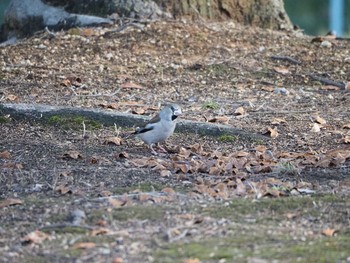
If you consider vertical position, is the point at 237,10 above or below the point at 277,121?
above

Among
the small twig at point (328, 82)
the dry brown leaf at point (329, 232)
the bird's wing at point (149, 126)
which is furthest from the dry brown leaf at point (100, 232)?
the small twig at point (328, 82)

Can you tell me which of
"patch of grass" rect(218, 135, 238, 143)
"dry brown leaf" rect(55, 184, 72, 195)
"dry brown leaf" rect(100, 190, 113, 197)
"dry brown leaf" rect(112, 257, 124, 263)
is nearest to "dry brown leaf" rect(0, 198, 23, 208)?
"dry brown leaf" rect(55, 184, 72, 195)

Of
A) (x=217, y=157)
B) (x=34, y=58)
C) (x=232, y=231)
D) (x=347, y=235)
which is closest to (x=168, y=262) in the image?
(x=232, y=231)

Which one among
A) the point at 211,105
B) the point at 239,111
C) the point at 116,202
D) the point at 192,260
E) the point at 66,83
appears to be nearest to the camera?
the point at 192,260

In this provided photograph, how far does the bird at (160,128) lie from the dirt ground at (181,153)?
0.14 metres

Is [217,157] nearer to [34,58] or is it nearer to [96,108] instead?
[96,108]

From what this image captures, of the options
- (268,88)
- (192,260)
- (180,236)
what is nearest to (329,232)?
(180,236)

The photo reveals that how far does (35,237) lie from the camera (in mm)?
5797

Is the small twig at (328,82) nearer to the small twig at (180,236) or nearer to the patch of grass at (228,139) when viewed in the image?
the patch of grass at (228,139)

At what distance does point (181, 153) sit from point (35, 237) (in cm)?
282

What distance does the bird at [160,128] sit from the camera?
28.0 feet

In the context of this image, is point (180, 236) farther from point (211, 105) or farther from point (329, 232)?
point (211, 105)

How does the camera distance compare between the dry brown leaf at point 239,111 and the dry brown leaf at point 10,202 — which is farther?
the dry brown leaf at point 239,111

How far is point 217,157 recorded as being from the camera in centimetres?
824
